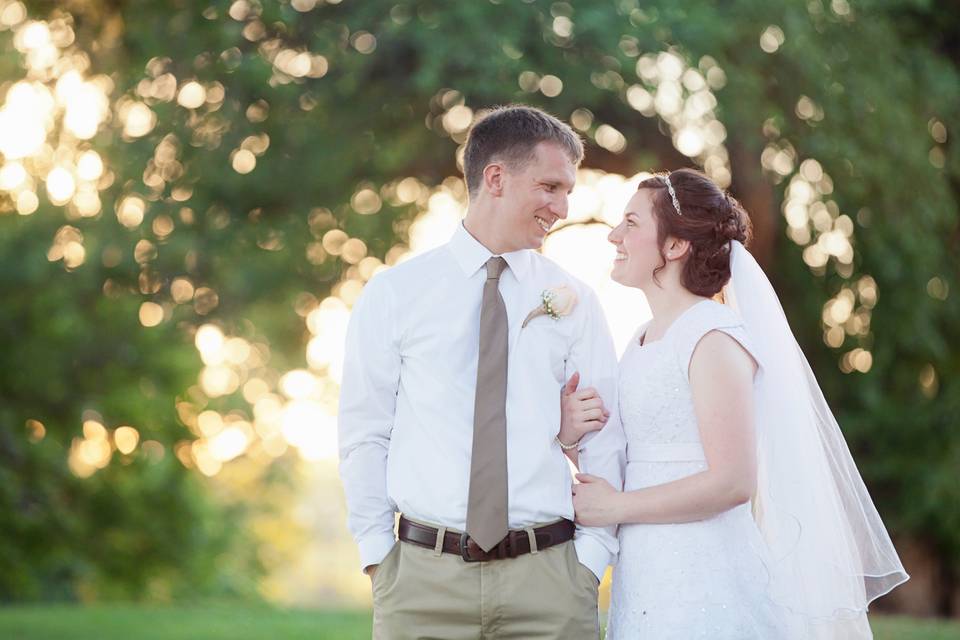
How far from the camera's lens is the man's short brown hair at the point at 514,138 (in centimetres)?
387

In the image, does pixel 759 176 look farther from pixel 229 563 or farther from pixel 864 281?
pixel 229 563

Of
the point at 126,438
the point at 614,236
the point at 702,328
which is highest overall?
the point at 614,236

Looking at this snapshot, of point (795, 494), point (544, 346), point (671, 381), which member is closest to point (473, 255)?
point (544, 346)

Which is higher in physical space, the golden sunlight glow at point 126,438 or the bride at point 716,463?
the bride at point 716,463

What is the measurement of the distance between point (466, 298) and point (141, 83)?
235 inches

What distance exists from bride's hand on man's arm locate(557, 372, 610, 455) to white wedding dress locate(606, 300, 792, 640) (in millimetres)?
139

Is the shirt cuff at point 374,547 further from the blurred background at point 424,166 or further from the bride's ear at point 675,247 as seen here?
the blurred background at point 424,166

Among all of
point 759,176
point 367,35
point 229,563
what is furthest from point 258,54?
point 229,563

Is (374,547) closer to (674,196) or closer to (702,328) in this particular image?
(702,328)

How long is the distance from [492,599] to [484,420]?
0.52m

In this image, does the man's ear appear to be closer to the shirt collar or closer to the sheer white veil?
the shirt collar

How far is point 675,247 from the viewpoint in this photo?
3787mm

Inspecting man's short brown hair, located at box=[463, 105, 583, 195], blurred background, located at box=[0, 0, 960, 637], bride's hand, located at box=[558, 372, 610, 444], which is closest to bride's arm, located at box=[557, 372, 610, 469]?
bride's hand, located at box=[558, 372, 610, 444]

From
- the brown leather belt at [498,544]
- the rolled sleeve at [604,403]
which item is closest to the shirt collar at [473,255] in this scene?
the rolled sleeve at [604,403]
